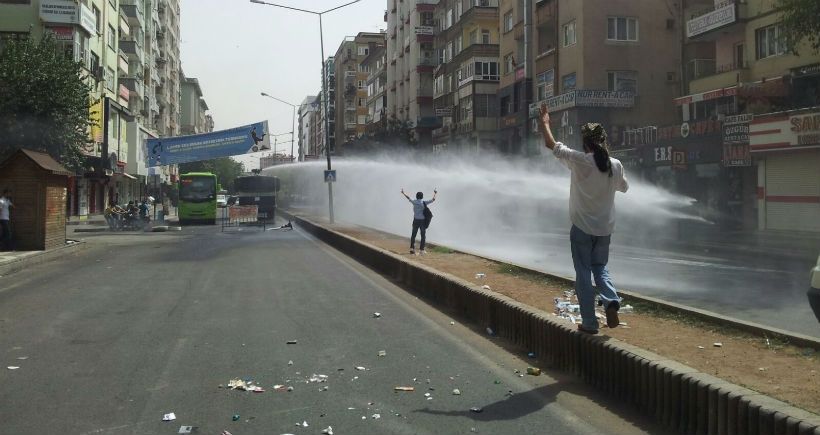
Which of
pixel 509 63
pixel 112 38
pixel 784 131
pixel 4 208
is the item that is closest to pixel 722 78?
pixel 784 131

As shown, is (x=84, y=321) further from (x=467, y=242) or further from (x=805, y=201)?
(x=805, y=201)

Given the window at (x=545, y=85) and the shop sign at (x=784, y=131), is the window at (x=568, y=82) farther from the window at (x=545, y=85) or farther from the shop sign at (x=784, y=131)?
the shop sign at (x=784, y=131)

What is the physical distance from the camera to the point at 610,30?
34812 millimetres

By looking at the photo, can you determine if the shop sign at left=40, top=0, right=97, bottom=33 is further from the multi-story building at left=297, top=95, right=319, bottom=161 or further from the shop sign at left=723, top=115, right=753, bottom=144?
the multi-story building at left=297, top=95, right=319, bottom=161

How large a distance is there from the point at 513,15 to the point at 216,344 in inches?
1568

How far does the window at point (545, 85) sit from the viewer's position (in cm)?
3775

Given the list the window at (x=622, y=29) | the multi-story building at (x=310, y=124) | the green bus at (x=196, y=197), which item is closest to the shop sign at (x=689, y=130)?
the window at (x=622, y=29)

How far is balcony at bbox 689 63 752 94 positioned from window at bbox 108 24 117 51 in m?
35.2

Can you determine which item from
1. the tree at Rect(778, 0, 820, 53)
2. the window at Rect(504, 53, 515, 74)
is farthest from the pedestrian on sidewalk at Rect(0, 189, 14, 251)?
the window at Rect(504, 53, 515, 74)

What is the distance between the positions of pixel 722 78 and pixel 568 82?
8729 mm

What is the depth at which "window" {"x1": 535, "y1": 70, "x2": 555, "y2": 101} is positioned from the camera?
37750 millimetres

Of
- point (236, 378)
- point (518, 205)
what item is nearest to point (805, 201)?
point (518, 205)

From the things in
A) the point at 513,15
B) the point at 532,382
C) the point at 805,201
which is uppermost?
the point at 513,15

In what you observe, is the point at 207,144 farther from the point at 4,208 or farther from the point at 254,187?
the point at 4,208
